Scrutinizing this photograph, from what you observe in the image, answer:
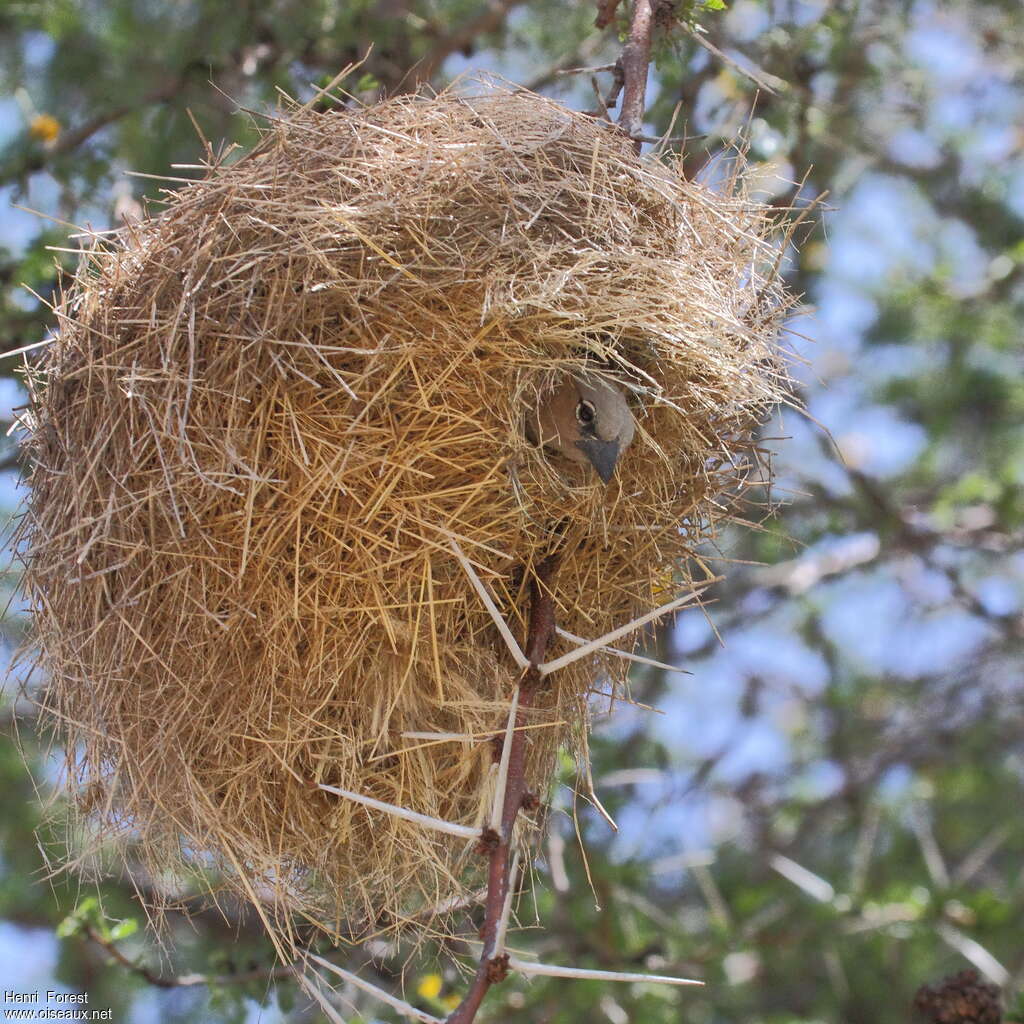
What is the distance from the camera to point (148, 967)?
2.87 metres

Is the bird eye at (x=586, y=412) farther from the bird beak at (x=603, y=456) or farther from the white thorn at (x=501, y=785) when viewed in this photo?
the white thorn at (x=501, y=785)

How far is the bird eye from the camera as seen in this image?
207 cm

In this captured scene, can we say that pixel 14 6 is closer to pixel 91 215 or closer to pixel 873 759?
pixel 91 215

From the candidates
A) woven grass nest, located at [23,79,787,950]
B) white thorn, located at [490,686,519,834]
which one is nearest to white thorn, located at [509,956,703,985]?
white thorn, located at [490,686,519,834]

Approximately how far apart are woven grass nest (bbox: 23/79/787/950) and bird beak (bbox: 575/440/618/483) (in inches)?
3.0

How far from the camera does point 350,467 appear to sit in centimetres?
196

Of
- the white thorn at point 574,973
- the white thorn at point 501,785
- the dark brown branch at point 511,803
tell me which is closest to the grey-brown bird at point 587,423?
the dark brown branch at point 511,803

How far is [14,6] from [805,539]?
121 inches

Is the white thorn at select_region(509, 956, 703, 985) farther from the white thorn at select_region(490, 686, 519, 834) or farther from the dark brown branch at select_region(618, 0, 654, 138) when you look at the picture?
the dark brown branch at select_region(618, 0, 654, 138)

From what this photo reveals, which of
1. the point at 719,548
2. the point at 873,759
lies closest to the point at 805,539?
the point at 873,759

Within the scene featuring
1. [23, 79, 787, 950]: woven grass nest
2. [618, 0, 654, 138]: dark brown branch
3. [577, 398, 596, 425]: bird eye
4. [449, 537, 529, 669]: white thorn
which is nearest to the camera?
[449, 537, 529, 669]: white thorn

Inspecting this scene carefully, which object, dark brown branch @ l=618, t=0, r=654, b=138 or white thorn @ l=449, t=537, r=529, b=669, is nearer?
white thorn @ l=449, t=537, r=529, b=669

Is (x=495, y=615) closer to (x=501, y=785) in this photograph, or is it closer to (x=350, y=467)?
(x=501, y=785)

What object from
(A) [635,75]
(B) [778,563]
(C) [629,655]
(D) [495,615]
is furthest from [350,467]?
(B) [778,563]
